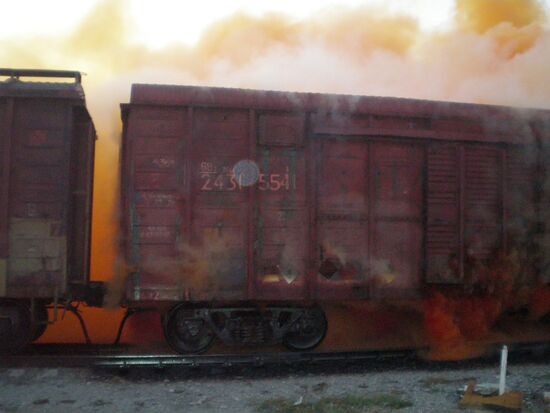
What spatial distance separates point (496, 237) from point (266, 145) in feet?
12.3

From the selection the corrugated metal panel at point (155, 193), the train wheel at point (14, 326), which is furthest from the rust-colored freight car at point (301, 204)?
the train wheel at point (14, 326)

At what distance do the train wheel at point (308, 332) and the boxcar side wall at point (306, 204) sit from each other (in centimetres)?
41

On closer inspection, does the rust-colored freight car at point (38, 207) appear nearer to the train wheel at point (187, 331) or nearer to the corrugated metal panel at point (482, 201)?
the train wheel at point (187, 331)

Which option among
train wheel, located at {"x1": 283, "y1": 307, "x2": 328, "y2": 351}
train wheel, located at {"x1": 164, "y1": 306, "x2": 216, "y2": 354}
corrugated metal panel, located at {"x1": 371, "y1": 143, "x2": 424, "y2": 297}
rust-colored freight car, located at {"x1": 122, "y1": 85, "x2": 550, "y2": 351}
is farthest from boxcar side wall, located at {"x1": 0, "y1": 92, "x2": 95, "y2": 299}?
corrugated metal panel, located at {"x1": 371, "y1": 143, "x2": 424, "y2": 297}

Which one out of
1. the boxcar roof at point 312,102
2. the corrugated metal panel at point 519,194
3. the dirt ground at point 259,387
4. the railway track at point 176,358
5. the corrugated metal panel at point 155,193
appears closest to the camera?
the dirt ground at point 259,387

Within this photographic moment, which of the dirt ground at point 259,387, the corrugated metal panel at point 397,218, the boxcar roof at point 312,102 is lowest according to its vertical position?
the dirt ground at point 259,387

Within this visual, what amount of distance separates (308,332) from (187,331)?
1.77 m

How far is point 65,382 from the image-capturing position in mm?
6445

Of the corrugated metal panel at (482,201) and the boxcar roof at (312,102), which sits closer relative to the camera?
Result: the boxcar roof at (312,102)

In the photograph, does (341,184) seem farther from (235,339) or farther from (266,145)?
(235,339)

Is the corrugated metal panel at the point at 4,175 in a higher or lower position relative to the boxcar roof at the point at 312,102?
lower

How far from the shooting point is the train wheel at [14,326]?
7.17 metres

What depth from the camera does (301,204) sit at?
741 centimetres

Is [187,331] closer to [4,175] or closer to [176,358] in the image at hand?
[176,358]
